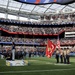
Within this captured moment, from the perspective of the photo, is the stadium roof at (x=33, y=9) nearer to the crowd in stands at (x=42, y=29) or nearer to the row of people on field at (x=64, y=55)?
the crowd in stands at (x=42, y=29)

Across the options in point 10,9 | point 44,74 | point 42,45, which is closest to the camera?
point 44,74

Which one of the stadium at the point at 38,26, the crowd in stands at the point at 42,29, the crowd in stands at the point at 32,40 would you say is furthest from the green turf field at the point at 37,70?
the crowd in stands at the point at 32,40

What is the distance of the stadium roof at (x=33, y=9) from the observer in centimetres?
7388

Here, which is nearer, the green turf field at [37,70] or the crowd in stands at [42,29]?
the green turf field at [37,70]

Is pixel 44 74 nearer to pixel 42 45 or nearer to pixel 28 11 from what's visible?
pixel 42 45

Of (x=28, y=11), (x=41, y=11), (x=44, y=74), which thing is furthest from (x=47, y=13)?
(x=44, y=74)

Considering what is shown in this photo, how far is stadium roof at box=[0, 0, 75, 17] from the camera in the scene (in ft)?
242

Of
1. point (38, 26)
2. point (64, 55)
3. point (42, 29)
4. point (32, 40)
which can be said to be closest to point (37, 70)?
point (64, 55)

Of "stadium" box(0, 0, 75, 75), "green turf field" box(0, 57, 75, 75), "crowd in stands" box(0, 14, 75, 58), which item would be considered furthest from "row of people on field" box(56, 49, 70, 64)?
"stadium" box(0, 0, 75, 75)

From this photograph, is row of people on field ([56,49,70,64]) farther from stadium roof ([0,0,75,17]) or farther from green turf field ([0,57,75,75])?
stadium roof ([0,0,75,17])

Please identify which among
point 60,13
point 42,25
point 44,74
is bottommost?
point 44,74

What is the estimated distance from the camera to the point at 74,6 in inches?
2891

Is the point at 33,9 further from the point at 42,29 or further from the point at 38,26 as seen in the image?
the point at 42,29

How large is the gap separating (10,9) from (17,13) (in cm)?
489
